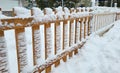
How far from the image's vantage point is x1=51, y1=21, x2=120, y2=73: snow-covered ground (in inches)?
140

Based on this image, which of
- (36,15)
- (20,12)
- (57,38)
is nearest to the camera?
(20,12)

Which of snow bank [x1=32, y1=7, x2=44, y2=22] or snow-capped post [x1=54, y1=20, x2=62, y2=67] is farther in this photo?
snow-capped post [x1=54, y1=20, x2=62, y2=67]

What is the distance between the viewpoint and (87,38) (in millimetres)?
5344

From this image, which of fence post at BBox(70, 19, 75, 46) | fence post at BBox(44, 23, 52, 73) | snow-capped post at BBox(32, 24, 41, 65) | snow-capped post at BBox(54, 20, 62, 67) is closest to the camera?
snow-capped post at BBox(32, 24, 41, 65)

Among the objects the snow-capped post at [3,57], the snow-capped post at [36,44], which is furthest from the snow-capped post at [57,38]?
the snow-capped post at [3,57]

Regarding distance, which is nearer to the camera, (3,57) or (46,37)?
(3,57)

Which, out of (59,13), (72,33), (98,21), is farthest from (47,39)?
(98,21)

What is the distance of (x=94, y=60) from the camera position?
13.2 ft

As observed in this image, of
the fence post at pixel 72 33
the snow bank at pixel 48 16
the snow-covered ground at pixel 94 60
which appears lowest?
the snow-covered ground at pixel 94 60

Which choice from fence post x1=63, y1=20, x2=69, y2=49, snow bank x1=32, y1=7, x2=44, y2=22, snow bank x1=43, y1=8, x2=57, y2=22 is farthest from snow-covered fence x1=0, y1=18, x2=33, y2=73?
fence post x1=63, y1=20, x2=69, y2=49

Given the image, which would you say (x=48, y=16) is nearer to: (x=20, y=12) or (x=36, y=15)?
(x=36, y=15)

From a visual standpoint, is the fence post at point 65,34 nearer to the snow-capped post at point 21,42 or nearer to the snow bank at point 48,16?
the snow bank at point 48,16

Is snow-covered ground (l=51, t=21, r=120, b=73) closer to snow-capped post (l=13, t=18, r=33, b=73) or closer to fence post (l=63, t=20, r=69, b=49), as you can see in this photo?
fence post (l=63, t=20, r=69, b=49)

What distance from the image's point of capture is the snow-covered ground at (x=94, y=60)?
11.7 ft
